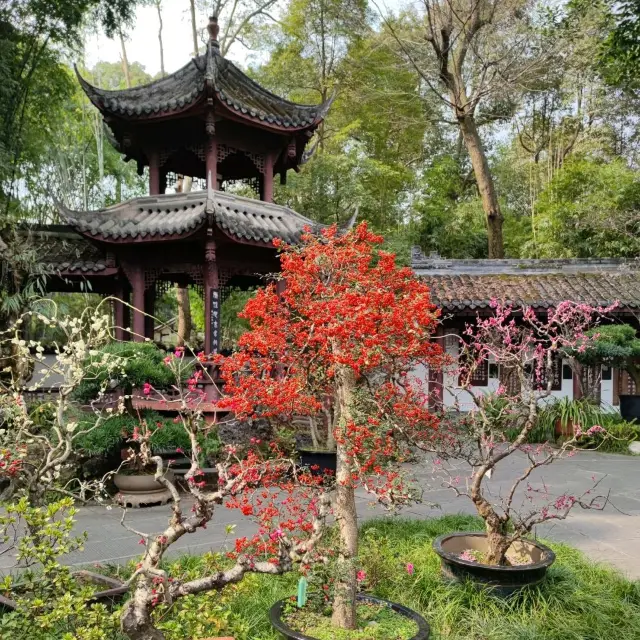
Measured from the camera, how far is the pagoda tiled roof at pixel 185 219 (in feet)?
26.3

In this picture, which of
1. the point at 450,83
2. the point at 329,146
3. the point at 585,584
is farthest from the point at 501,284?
the point at 585,584

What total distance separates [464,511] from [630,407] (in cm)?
699

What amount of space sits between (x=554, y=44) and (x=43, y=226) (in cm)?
1466

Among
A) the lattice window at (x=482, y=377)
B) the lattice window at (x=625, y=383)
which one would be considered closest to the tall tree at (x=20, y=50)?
the lattice window at (x=482, y=377)

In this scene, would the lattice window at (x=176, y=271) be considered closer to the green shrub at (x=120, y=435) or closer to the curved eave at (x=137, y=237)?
the curved eave at (x=137, y=237)

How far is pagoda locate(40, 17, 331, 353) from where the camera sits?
8.24m

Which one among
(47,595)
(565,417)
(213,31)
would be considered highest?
(213,31)

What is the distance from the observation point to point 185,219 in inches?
320

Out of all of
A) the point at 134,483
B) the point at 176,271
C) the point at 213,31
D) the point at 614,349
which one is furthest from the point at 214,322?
the point at 614,349

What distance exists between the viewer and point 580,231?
16.3 meters

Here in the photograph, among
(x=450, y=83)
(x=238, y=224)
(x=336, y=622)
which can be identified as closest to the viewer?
(x=336, y=622)

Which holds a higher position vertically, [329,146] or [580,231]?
[329,146]

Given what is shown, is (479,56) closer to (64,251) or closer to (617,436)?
(617,436)

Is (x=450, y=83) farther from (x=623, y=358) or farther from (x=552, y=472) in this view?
(x=552, y=472)
